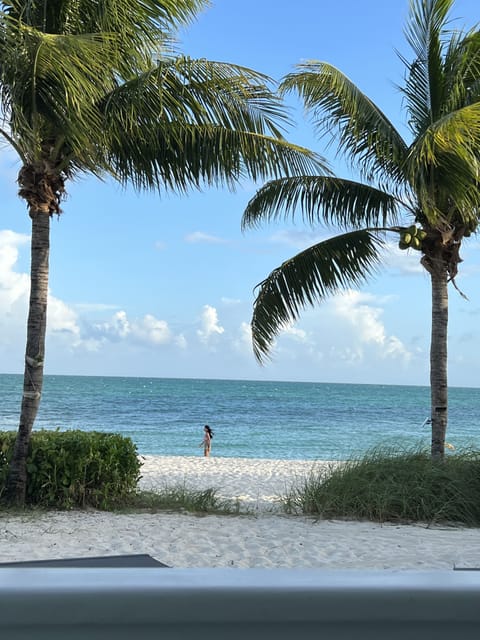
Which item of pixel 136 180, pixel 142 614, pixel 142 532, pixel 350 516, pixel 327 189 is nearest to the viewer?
pixel 142 614

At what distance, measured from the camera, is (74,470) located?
9195 mm

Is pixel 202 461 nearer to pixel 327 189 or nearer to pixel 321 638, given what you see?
pixel 327 189

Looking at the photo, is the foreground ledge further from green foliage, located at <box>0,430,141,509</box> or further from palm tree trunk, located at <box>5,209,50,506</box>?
palm tree trunk, located at <box>5,209,50,506</box>

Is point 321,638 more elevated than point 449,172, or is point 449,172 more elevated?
point 449,172

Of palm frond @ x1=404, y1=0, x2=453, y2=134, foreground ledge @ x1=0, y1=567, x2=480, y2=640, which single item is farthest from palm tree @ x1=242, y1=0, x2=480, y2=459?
foreground ledge @ x1=0, y1=567, x2=480, y2=640

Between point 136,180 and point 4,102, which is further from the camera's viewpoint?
point 136,180

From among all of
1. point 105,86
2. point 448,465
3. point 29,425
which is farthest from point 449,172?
point 29,425

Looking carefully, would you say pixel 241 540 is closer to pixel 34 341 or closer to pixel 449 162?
pixel 34 341

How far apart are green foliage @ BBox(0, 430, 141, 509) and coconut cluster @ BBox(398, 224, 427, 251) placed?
17.9 feet

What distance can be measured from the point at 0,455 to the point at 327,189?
6.72m

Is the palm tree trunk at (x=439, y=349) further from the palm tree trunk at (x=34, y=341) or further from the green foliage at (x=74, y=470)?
the palm tree trunk at (x=34, y=341)

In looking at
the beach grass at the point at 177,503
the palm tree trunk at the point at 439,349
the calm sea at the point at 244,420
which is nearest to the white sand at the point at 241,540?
the beach grass at the point at 177,503

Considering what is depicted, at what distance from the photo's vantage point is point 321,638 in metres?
0.89

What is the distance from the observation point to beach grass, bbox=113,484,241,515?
31.2 ft
